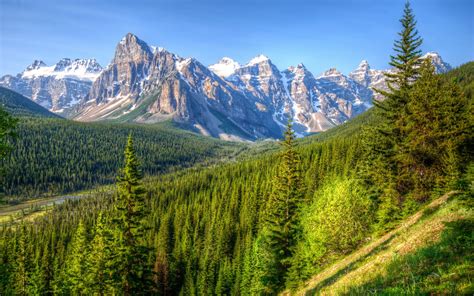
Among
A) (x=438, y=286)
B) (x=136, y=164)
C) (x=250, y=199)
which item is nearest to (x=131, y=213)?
(x=136, y=164)

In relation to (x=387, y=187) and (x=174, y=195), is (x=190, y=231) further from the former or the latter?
(x=387, y=187)

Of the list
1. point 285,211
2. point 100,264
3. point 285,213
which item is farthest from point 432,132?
point 100,264

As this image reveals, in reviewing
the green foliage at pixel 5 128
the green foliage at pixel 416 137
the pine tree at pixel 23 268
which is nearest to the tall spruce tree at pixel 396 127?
the green foliage at pixel 416 137

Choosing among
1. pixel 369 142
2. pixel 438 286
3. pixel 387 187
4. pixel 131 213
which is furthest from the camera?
pixel 369 142

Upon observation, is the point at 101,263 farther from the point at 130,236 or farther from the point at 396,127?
the point at 396,127

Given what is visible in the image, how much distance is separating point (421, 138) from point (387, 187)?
9065 mm

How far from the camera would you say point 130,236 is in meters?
31.7

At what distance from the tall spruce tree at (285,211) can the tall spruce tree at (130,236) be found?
54.6ft

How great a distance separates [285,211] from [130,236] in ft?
65.0

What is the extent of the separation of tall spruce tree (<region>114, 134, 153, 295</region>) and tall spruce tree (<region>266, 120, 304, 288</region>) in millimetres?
16647

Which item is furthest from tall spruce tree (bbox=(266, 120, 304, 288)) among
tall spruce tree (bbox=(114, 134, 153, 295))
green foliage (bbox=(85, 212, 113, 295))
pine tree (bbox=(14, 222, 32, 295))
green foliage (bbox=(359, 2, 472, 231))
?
pine tree (bbox=(14, 222, 32, 295))

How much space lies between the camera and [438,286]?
27.9ft

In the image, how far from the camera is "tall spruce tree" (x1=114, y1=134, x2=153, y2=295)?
30891 millimetres

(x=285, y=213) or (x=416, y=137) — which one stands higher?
(x=416, y=137)
